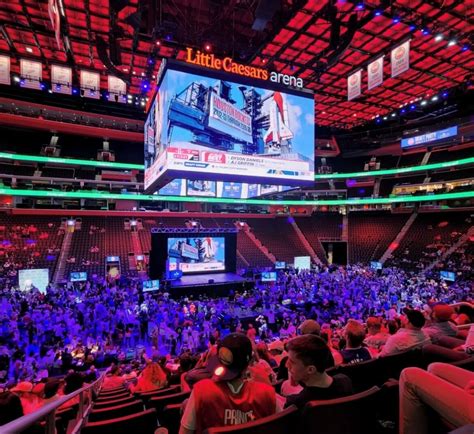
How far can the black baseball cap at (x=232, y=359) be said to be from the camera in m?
1.72

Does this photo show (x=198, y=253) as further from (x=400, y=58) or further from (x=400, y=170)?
(x=400, y=170)

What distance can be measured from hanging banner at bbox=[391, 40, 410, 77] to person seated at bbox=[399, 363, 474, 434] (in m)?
12.1

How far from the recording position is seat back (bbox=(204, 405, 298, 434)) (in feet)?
4.63

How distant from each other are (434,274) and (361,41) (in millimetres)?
18712

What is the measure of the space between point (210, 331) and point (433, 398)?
11154 millimetres

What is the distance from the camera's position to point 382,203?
34.9 m

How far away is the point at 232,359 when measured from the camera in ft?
5.66

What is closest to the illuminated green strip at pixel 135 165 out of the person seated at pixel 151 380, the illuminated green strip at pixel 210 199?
the illuminated green strip at pixel 210 199

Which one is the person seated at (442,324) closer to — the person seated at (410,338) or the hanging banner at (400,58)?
the person seated at (410,338)

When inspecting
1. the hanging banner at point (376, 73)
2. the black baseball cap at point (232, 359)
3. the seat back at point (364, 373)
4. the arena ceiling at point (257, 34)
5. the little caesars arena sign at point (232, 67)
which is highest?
the arena ceiling at point (257, 34)

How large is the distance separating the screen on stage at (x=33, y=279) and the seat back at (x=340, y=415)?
866 inches

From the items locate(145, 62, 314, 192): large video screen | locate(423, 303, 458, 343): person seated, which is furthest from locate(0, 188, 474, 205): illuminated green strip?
locate(423, 303, 458, 343): person seated

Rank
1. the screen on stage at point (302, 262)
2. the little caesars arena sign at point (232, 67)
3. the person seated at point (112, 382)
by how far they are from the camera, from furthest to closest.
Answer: the screen on stage at point (302, 262) → the little caesars arena sign at point (232, 67) → the person seated at point (112, 382)

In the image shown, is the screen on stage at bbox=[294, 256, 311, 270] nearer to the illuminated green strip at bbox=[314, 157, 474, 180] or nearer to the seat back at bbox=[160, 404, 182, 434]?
the illuminated green strip at bbox=[314, 157, 474, 180]
